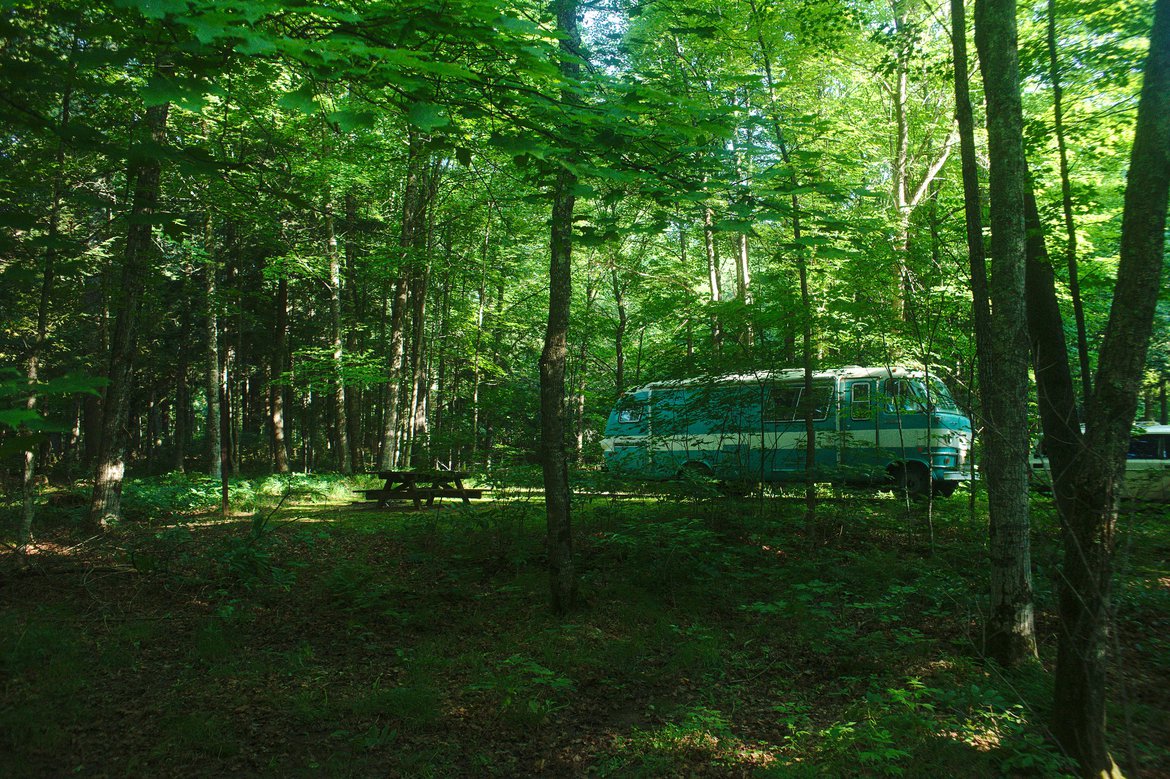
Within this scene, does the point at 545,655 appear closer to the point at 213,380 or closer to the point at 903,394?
the point at 903,394

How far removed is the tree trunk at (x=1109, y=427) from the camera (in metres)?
2.84

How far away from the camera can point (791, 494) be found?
9.46 metres

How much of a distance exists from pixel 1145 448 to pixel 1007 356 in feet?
33.2

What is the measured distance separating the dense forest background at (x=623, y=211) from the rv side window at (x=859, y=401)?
1170 millimetres

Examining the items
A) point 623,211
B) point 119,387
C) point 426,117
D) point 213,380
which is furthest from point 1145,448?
point 213,380

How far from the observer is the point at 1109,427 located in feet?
9.49

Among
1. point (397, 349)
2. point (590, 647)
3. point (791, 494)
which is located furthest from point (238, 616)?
point (397, 349)

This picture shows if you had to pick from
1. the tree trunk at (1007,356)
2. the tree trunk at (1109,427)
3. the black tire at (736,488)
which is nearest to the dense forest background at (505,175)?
the tree trunk at (1007,356)

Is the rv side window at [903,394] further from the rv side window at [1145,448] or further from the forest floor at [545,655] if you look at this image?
the rv side window at [1145,448]

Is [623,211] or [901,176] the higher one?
[901,176]

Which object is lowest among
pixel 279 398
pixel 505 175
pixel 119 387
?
pixel 119 387

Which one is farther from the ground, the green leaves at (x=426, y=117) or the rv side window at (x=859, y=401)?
the green leaves at (x=426, y=117)

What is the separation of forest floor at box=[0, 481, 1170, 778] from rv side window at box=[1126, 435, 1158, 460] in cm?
405

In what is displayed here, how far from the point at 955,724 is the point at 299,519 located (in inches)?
372
